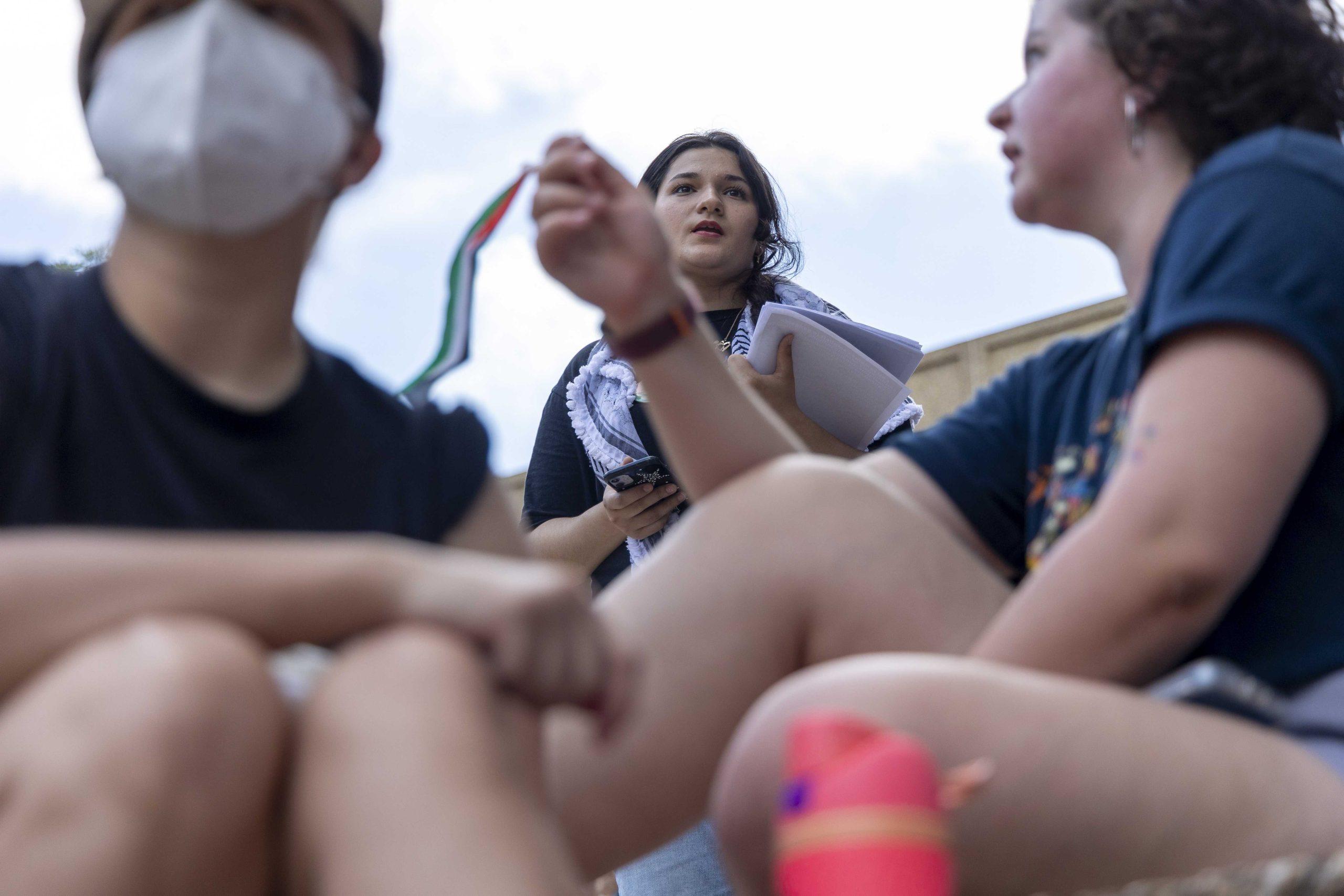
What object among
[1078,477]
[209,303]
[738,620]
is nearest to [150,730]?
[209,303]

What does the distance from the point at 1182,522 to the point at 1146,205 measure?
0.51 meters

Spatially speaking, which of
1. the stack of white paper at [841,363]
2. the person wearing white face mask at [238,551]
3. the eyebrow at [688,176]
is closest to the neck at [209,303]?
the person wearing white face mask at [238,551]

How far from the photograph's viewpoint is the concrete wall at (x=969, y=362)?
12141 mm

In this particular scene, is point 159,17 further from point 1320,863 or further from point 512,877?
point 1320,863

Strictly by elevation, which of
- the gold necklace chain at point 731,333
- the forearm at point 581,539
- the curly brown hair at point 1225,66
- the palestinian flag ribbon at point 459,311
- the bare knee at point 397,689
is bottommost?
the forearm at point 581,539

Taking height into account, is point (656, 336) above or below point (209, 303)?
below

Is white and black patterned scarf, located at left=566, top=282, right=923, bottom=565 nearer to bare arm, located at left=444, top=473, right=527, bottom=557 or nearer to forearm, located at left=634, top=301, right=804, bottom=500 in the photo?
forearm, located at left=634, top=301, right=804, bottom=500

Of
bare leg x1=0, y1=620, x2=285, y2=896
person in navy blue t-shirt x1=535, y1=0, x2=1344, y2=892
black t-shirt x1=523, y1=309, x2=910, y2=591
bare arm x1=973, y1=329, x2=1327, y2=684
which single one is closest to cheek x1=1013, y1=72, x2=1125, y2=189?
person in navy blue t-shirt x1=535, y1=0, x2=1344, y2=892

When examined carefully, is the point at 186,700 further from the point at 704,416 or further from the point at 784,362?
the point at 784,362

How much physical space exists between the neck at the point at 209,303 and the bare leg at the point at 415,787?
47cm

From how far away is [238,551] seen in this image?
895 millimetres

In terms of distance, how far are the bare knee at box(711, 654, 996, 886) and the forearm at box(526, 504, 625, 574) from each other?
5.07 feet

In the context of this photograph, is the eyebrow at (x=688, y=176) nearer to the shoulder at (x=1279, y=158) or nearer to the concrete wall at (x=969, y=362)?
the shoulder at (x=1279, y=158)

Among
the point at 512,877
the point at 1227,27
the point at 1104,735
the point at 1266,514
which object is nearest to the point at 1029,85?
the point at 1227,27
